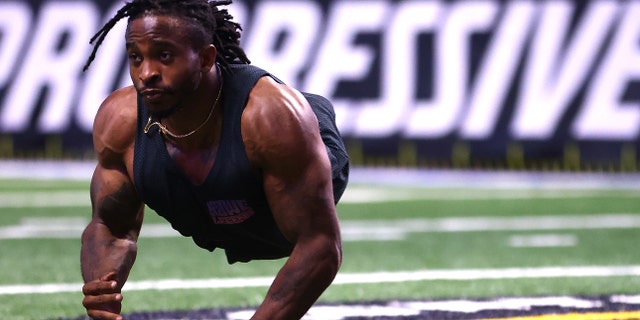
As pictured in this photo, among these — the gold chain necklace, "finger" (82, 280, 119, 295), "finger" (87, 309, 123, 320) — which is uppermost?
the gold chain necklace

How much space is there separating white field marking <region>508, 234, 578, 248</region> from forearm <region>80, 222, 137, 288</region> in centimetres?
454

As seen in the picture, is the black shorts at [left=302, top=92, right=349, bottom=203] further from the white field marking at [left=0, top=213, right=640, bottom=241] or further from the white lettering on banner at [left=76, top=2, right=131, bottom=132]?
the white lettering on banner at [left=76, top=2, right=131, bottom=132]

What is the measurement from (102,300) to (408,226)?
5.70 meters

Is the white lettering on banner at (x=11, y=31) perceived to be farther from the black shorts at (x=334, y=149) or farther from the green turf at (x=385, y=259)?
the black shorts at (x=334, y=149)

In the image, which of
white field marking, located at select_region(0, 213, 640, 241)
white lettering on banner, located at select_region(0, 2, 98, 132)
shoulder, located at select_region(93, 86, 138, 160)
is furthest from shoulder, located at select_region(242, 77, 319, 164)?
white lettering on banner, located at select_region(0, 2, 98, 132)

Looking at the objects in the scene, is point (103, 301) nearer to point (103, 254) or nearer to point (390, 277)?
point (103, 254)

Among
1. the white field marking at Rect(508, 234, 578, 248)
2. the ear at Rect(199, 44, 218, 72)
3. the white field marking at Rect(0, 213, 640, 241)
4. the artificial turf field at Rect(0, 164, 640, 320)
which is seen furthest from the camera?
the white field marking at Rect(0, 213, 640, 241)

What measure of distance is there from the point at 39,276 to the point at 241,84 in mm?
3281

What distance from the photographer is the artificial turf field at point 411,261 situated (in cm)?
521

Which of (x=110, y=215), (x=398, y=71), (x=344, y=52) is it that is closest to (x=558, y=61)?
(x=398, y=71)

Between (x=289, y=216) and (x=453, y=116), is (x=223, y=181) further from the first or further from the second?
(x=453, y=116)

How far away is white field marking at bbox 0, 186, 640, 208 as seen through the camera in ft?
36.6

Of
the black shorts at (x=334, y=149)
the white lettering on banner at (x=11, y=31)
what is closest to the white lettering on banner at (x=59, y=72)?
the white lettering on banner at (x=11, y=31)

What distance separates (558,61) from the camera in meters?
12.4
